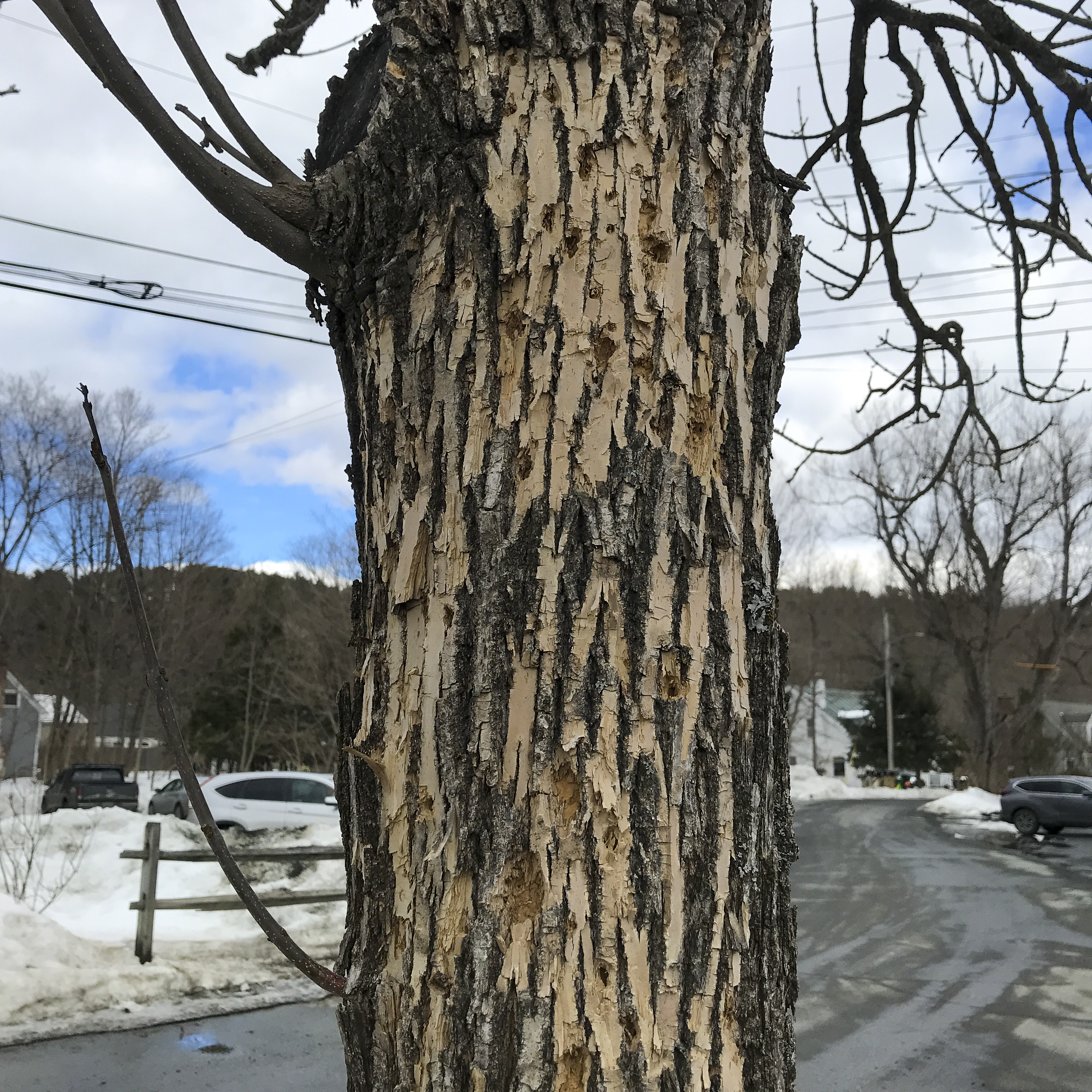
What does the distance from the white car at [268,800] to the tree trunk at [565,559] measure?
15.7 metres

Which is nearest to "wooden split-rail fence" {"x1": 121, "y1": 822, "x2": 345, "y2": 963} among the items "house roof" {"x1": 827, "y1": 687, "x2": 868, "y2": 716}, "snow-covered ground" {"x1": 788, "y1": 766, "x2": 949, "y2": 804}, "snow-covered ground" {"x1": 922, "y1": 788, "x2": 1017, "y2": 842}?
"snow-covered ground" {"x1": 922, "y1": 788, "x2": 1017, "y2": 842}

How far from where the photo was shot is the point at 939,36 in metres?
3.66

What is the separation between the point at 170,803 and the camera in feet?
63.3

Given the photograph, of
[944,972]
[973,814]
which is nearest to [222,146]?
[944,972]

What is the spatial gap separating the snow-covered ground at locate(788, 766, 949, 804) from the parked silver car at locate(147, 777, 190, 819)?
65.6 feet

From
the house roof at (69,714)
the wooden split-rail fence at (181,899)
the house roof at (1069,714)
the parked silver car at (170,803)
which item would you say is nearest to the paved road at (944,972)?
the wooden split-rail fence at (181,899)

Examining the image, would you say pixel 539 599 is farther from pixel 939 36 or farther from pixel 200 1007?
pixel 200 1007

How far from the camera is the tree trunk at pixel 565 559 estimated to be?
1230mm

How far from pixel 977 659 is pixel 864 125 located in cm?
3258

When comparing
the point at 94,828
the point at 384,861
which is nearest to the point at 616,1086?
the point at 384,861

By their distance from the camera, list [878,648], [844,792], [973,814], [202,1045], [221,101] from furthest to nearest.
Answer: [878,648], [844,792], [973,814], [202,1045], [221,101]

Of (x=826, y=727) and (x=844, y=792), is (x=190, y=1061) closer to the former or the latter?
(x=844, y=792)

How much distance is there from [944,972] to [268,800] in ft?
38.2

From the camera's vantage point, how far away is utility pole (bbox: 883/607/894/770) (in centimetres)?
4378
